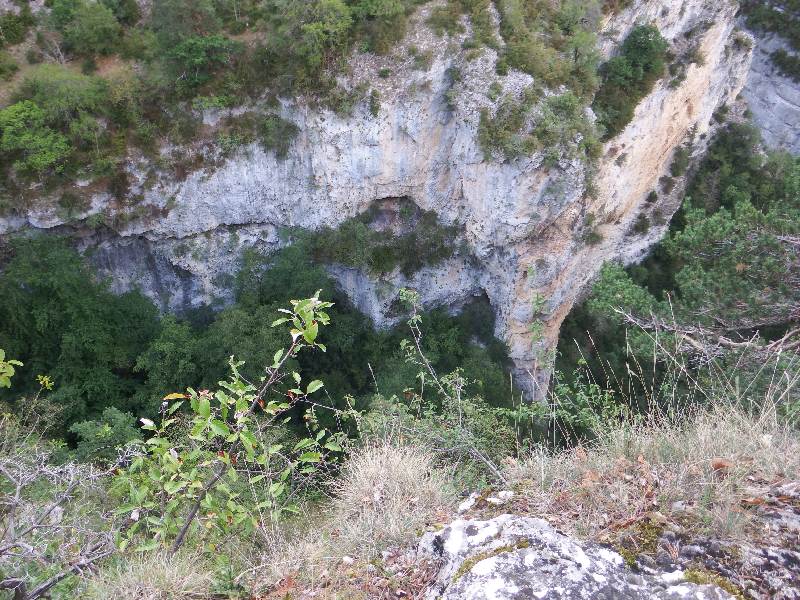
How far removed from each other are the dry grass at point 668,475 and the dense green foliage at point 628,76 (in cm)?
1412

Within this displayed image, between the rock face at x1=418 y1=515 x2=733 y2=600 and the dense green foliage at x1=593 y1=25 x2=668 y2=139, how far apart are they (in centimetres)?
Answer: 1547

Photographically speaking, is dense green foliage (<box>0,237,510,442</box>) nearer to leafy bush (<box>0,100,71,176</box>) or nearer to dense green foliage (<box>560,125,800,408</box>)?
leafy bush (<box>0,100,71,176</box>)

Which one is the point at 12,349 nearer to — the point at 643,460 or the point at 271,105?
the point at 271,105

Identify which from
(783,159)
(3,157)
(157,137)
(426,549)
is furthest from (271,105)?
(783,159)

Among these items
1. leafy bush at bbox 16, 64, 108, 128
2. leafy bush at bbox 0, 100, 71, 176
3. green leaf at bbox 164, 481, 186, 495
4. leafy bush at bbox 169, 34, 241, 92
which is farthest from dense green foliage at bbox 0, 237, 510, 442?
green leaf at bbox 164, 481, 186, 495

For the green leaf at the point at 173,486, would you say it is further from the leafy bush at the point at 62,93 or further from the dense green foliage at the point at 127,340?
the leafy bush at the point at 62,93

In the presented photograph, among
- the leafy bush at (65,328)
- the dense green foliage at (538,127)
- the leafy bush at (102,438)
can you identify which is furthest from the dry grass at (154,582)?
the dense green foliage at (538,127)

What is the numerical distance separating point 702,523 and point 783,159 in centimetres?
2593

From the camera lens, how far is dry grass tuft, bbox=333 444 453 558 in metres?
4.00

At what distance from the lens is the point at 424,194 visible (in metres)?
16.8

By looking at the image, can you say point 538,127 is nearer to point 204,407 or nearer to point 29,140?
point 29,140

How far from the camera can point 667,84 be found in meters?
17.8

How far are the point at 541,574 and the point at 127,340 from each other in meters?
15.2

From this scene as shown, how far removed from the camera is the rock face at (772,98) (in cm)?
2862
